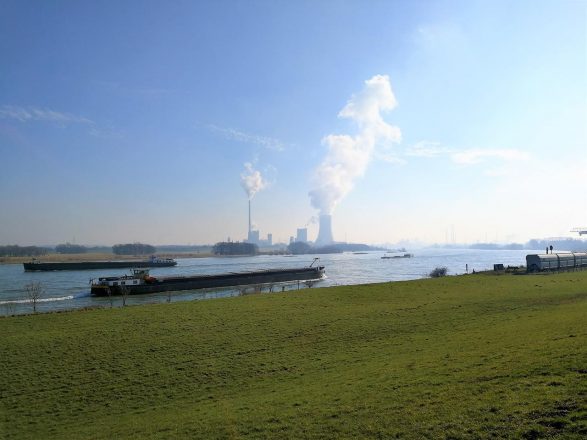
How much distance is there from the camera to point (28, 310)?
3184 cm

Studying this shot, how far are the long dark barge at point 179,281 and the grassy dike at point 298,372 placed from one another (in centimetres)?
2327

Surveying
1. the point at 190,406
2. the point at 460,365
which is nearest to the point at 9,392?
the point at 190,406

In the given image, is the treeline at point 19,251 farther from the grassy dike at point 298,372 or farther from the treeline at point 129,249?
the grassy dike at point 298,372

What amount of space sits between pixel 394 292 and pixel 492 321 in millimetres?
12465

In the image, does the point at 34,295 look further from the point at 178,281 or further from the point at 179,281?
the point at 179,281

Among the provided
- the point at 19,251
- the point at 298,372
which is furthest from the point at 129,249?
the point at 298,372

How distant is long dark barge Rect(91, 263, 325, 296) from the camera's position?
156 feet

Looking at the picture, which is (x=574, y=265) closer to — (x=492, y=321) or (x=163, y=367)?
(x=492, y=321)

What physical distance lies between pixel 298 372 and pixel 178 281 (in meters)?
42.8

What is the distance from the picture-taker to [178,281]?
52688mm

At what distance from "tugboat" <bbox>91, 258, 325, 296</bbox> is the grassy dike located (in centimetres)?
2327

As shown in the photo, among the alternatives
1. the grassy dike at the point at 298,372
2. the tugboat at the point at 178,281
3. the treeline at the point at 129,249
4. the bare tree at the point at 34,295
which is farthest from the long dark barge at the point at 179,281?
the treeline at the point at 129,249

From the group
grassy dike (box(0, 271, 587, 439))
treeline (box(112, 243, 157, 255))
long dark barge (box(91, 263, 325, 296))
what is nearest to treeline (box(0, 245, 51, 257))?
treeline (box(112, 243, 157, 255))

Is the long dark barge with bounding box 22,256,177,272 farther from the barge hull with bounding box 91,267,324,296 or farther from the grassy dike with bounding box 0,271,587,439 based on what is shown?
the grassy dike with bounding box 0,271,587,439
